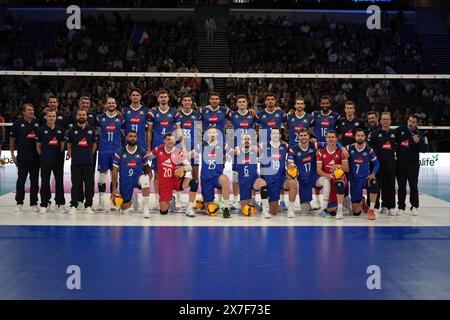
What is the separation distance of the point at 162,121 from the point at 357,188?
4.18 meters

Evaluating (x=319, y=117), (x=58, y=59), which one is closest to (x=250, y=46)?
(x=58, y=59)

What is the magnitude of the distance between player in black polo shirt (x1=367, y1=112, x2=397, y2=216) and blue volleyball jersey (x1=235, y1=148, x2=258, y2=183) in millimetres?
2429

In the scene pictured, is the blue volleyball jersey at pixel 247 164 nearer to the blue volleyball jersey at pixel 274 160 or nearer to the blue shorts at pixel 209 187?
the blue volleyball jersey at pixel 274 160

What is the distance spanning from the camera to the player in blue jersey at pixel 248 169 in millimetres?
12453

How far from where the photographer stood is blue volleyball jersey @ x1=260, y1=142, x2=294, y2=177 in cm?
1255

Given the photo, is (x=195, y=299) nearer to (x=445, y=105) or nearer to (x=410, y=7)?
(x=445, y=105)

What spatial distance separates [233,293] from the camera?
723 centimetres

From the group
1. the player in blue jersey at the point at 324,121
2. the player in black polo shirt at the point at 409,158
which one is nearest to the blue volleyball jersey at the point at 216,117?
the player in blue jersey at the point at 324,121

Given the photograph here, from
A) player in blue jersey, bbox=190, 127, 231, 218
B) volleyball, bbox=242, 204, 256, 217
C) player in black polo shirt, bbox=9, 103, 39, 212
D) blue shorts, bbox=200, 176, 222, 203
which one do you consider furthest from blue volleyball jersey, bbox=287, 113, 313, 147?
player in black polo shirt, bbox=9, 103, 39, 212

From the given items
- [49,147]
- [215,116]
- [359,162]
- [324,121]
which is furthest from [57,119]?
[359,162]

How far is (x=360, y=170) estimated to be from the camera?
12609mm

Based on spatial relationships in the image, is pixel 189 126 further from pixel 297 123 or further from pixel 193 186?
pixel 297 123

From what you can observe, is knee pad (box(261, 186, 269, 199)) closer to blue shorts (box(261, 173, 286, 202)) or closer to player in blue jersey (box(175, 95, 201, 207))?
blue shorts (box(261, 173, 286, 202))

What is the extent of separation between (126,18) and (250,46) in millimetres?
5970
